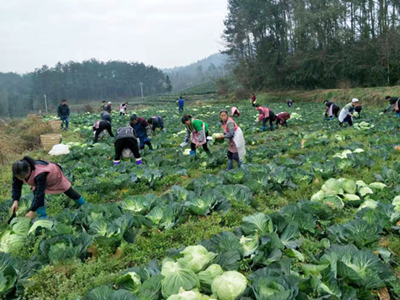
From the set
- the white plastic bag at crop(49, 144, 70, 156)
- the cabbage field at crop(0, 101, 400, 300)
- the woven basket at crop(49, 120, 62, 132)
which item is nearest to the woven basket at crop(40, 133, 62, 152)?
the white plastic bag at crop(49, 144, 70, 156)

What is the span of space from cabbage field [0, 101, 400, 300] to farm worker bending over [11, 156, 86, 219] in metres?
0.34

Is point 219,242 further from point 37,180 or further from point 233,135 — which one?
point 233,135

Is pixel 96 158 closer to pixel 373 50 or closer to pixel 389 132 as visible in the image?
pixel 389 132

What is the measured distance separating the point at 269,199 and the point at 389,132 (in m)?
8.12

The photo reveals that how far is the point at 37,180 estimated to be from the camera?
Answer: 4.07 metres

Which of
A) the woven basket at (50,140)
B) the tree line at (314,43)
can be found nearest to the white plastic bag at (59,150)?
the woven basket at (50,140)

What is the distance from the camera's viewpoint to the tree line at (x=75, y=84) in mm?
74938

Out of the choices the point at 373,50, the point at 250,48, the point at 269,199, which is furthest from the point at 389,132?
the point at 250,48

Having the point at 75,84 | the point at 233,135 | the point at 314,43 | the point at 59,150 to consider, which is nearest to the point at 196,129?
the point at 233,135

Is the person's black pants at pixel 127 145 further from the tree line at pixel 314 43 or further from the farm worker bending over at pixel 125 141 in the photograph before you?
the tree line at pixel 314 43

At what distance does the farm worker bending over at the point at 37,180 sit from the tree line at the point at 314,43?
29993 mm

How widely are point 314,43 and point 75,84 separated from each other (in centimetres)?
8038

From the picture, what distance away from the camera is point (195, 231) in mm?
3975

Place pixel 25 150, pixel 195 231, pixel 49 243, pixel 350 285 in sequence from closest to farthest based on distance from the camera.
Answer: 1. pixel 350 285
2. pixel 49 243
3. pixel 195 231
4. pixel 25 150
